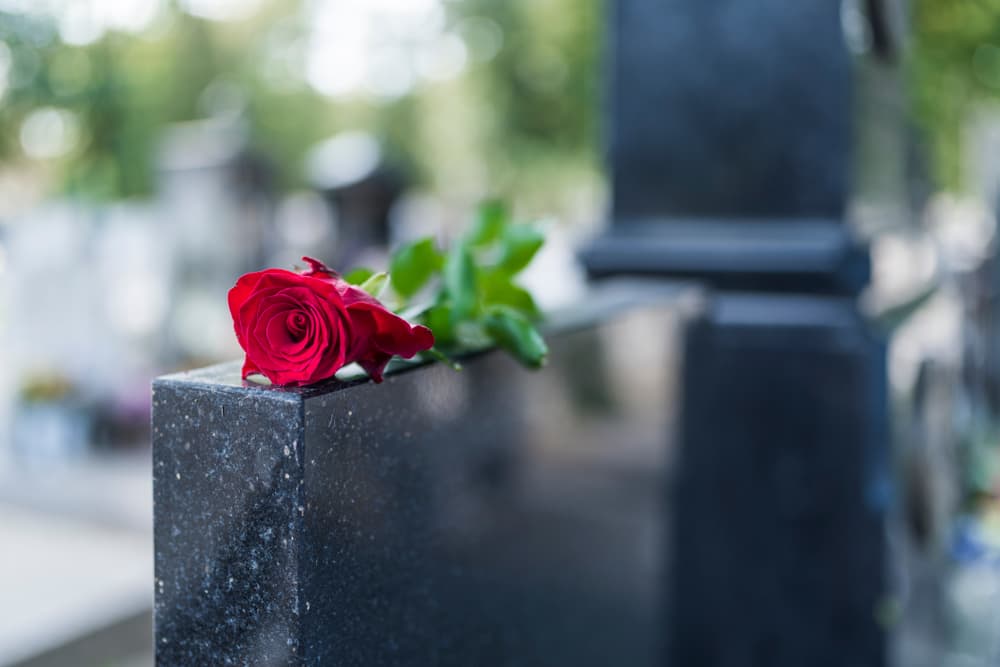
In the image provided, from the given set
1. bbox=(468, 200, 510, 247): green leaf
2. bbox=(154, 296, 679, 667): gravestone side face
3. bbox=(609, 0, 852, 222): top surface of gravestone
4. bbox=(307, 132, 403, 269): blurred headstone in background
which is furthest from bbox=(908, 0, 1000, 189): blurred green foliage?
bbox=(468, 200, 510, 247): green leaf

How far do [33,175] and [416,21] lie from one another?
13662 mm

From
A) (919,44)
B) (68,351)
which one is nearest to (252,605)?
(68,351)

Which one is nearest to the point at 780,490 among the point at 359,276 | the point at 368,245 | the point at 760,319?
the point at 760,319

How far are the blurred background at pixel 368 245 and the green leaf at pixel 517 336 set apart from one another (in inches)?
26.4

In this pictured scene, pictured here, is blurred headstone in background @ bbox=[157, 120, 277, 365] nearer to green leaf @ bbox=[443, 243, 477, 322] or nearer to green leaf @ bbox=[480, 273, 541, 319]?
green leaf @ bbox=[480, 273, 541, 319]

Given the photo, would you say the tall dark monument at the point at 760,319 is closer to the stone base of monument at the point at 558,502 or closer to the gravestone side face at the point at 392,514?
the stone base of monument at the point at 558,502

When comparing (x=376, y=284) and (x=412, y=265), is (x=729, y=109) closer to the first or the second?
(x=412, y=265)

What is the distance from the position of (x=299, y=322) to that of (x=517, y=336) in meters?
0.52

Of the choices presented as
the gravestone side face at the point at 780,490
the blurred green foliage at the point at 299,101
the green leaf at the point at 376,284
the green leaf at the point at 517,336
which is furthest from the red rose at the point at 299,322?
the blurred green foliage at the point at 299,101

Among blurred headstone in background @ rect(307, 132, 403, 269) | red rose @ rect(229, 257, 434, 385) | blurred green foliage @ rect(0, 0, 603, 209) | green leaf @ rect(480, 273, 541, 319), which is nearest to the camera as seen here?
red rose @ rect(229, 257, 434, 385)

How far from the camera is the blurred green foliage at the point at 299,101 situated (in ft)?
66.8

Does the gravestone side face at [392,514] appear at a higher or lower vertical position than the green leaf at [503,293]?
lower

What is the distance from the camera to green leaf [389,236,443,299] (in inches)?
61.9

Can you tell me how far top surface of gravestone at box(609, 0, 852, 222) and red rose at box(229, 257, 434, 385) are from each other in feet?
6.12
